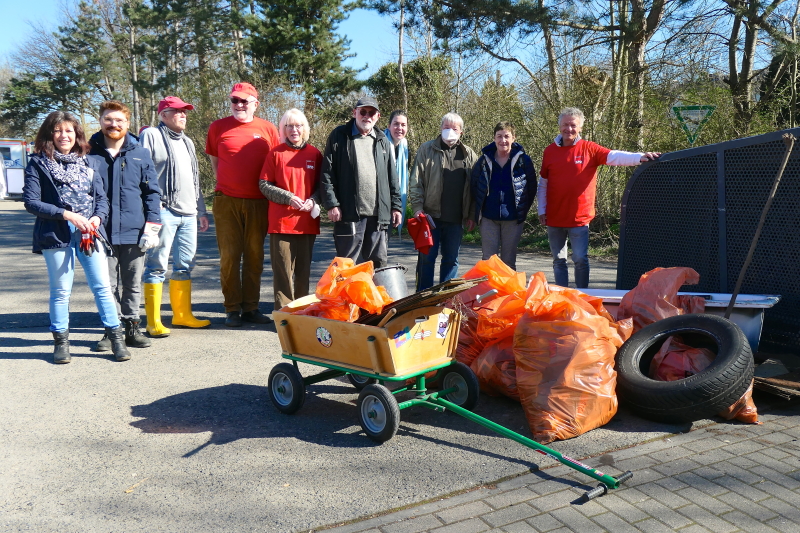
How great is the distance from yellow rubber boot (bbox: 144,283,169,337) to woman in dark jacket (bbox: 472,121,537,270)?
3081 millimetres

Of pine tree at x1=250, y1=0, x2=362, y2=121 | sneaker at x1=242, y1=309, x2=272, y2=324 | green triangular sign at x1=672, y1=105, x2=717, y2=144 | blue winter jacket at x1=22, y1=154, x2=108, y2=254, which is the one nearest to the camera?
blue winter jacket at x1=22, y1=154, x2=108, y2=254

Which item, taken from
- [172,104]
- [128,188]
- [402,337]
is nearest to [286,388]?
[402,337]

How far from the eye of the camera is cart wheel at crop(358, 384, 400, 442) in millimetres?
3758

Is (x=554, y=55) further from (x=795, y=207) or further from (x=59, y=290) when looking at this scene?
(x=59, y=290)

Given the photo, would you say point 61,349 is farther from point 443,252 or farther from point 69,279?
point 443,252

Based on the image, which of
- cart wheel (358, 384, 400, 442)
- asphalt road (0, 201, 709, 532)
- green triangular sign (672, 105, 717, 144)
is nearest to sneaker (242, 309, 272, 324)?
asphalt road (0, 201, 709, 532)

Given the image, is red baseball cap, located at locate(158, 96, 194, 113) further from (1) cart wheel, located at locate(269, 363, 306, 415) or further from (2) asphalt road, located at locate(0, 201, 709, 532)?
(1) cart wheel, located at locate(269, 363, 306, 415)

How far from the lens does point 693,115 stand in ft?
36.2

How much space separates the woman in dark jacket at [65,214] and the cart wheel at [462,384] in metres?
2.77

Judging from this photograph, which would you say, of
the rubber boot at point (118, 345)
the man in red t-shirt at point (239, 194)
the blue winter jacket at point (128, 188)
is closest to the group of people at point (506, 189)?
the man in red t-shirt at point (239, 194)

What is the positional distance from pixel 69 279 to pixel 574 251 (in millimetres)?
4447

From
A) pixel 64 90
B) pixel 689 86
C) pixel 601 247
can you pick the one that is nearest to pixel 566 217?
pixel 601 247

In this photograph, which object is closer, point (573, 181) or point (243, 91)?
point (573, 181)

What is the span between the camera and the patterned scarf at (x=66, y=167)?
5.29 meters
